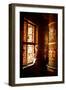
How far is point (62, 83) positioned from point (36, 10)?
0.54 m

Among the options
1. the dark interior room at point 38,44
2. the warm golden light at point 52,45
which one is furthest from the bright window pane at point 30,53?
the warm golden light at point 52,45

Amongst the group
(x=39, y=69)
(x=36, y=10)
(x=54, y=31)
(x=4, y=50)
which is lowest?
(x=39, y=69)

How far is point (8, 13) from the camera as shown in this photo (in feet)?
6.11

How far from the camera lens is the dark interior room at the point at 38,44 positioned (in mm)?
1877

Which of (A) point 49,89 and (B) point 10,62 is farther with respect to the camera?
(A) point 49,89

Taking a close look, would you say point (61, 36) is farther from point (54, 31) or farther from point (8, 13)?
point (8, 13)

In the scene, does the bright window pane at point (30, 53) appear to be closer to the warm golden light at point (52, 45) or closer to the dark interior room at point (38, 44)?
the dark interior room at point (38, 44)

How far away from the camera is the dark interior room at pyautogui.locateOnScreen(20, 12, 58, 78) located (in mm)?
1877

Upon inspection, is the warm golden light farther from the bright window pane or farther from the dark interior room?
the bright window pane

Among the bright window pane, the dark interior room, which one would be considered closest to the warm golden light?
the dark interior room

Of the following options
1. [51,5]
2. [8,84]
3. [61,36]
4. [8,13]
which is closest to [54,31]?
[61,36]

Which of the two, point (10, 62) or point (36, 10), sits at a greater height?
point (36, 10)

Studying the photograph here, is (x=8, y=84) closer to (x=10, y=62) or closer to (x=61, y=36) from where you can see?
(x=10, y=62)

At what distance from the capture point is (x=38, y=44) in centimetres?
192
